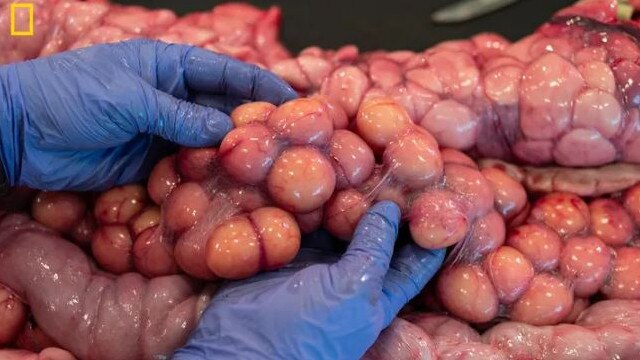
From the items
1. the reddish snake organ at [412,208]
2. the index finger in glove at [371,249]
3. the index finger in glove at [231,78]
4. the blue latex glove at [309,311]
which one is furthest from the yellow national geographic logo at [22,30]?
the index finger in glove at [371,249]

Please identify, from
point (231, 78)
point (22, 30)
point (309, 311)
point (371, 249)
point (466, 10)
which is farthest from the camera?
point (466, 10)

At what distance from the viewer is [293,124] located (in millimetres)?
1968

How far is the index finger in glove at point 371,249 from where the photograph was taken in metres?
1.83

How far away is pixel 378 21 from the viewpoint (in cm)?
287

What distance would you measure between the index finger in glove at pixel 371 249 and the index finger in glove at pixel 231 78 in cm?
50

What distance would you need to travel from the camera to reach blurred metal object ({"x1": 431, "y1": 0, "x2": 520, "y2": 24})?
2855 mm

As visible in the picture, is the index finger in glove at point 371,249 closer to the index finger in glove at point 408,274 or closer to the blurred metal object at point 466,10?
the index finger in glove at point 408,274

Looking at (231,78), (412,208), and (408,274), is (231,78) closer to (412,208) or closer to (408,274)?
(412,208)

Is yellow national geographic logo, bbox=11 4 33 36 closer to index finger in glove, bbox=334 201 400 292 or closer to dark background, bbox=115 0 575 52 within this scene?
dark background, bbox=115 0 575 52

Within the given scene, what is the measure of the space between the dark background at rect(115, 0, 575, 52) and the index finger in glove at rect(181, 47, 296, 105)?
2.08ft

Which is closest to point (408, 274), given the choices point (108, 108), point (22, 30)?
point (108, 108)

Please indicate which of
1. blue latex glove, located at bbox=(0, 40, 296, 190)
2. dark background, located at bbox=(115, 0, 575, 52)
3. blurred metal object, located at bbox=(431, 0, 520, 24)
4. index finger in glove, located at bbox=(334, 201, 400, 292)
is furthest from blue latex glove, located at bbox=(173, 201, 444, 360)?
blurred metal object, located at bbox=(431, 0, 520, 24)

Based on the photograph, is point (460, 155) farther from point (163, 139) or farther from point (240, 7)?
point (240, 7)

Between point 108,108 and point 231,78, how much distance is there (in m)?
0.38
